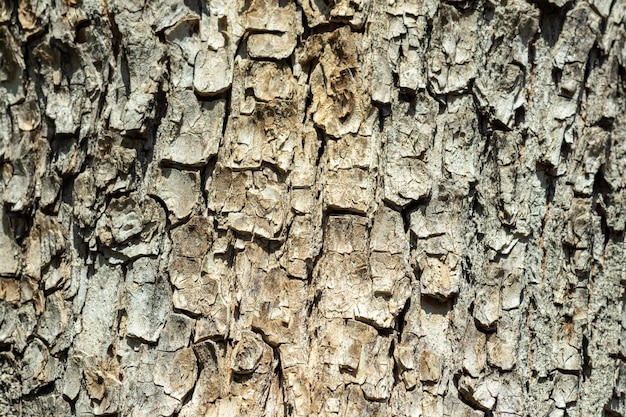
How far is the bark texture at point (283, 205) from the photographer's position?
141 cm

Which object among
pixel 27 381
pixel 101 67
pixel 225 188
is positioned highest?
pixel 101 67

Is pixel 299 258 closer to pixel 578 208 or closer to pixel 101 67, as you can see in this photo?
pixel 101 67

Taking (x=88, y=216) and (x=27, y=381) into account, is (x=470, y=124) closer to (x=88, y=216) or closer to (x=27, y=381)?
(x=88, y=216)

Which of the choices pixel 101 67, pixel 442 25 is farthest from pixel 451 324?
pixel 101 67

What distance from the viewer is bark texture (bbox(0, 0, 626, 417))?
1.41 metres

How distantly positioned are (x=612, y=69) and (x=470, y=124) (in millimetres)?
452

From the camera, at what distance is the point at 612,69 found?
164 centimetres

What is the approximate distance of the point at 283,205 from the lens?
1417 mm

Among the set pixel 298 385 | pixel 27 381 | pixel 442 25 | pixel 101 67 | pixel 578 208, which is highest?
pixel 442 25

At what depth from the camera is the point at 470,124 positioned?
145 centimetres

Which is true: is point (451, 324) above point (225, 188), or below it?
below

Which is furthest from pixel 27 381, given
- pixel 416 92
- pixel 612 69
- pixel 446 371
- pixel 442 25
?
pixel 612 69

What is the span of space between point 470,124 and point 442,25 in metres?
0.21

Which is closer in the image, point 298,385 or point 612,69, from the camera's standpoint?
point 298,385
